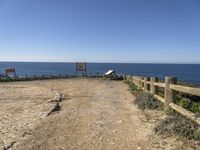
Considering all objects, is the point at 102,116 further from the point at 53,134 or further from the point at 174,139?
the point at 174,139

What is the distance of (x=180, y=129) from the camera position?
7031 millimetres

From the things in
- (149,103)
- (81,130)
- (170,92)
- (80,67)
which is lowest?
(81,130)

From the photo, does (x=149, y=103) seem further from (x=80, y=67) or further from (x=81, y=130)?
(x=80, y=67)

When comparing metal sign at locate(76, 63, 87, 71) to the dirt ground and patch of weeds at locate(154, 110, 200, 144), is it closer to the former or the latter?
the dirt ground

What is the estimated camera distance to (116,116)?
10.0 metres

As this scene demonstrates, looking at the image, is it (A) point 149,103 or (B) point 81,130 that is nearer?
(B) point 81,130

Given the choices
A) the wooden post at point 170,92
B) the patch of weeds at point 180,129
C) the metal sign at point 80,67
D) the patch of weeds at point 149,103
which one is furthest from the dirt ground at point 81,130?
the metal sign at point 80,67

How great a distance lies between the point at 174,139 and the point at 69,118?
417 cm

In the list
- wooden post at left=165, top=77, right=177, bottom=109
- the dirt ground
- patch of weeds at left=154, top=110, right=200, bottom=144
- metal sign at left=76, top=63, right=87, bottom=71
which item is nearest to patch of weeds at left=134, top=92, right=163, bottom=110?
the dirt ground

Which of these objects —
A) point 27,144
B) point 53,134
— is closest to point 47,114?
point 53,134

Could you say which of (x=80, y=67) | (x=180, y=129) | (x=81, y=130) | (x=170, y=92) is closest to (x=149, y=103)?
(x=170, y=92)

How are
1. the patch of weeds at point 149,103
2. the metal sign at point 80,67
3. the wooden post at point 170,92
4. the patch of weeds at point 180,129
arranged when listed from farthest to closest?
the metal sign at point 80,67 < the patch of weeds at point 149,103 < the wooden post at point 170,92 < the patch of weeds at point 180,129

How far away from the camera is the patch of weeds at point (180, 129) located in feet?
21.6

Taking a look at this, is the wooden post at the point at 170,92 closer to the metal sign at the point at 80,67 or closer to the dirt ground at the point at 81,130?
the dirt ground at the point at 81,130
